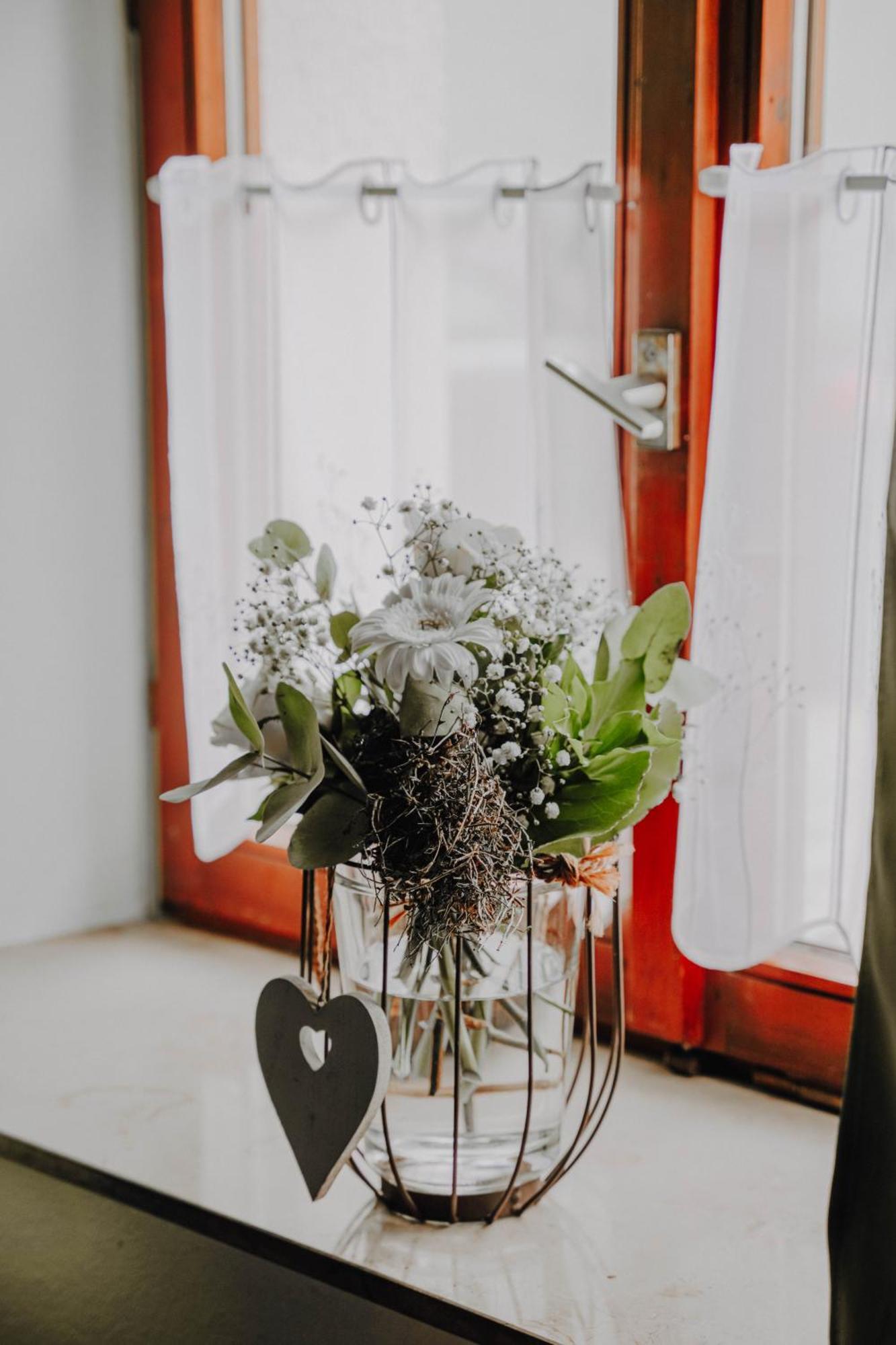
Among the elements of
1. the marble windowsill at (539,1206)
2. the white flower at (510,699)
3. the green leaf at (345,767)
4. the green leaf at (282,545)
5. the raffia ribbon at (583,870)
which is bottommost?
the marble windowsill at (539,1206)

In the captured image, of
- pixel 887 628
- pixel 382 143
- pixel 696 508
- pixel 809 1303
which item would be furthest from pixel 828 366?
pixel 809 1303

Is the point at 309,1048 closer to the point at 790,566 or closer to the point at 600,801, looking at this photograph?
the point at 600,801

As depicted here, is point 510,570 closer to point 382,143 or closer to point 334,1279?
point 334,1279

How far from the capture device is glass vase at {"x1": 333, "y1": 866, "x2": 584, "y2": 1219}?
1047 millimetres

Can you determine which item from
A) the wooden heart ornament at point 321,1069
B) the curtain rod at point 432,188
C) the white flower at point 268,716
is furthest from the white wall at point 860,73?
the wooden heart ornament at point 321,1069

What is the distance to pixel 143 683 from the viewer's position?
176 cm

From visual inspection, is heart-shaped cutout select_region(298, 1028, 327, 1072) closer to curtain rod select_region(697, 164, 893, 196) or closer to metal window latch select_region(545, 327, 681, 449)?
metal window latch select_region(545, 327, 681, 449)

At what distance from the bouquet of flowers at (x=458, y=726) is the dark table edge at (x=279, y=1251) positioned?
25 centimetres

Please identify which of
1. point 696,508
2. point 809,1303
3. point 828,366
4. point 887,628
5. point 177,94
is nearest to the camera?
point 887,628

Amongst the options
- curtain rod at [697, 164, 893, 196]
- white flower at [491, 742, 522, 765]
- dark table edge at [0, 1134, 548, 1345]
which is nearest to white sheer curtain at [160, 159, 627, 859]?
curtain rod at [697, 164, 893, 196]

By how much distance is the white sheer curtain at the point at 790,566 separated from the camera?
1.09m

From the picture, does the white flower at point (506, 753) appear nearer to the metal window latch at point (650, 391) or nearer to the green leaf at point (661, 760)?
the green leaf at point (661, 760)

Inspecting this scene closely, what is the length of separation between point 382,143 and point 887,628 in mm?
868

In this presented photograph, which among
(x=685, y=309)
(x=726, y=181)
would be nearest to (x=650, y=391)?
(x=685, y=309)
